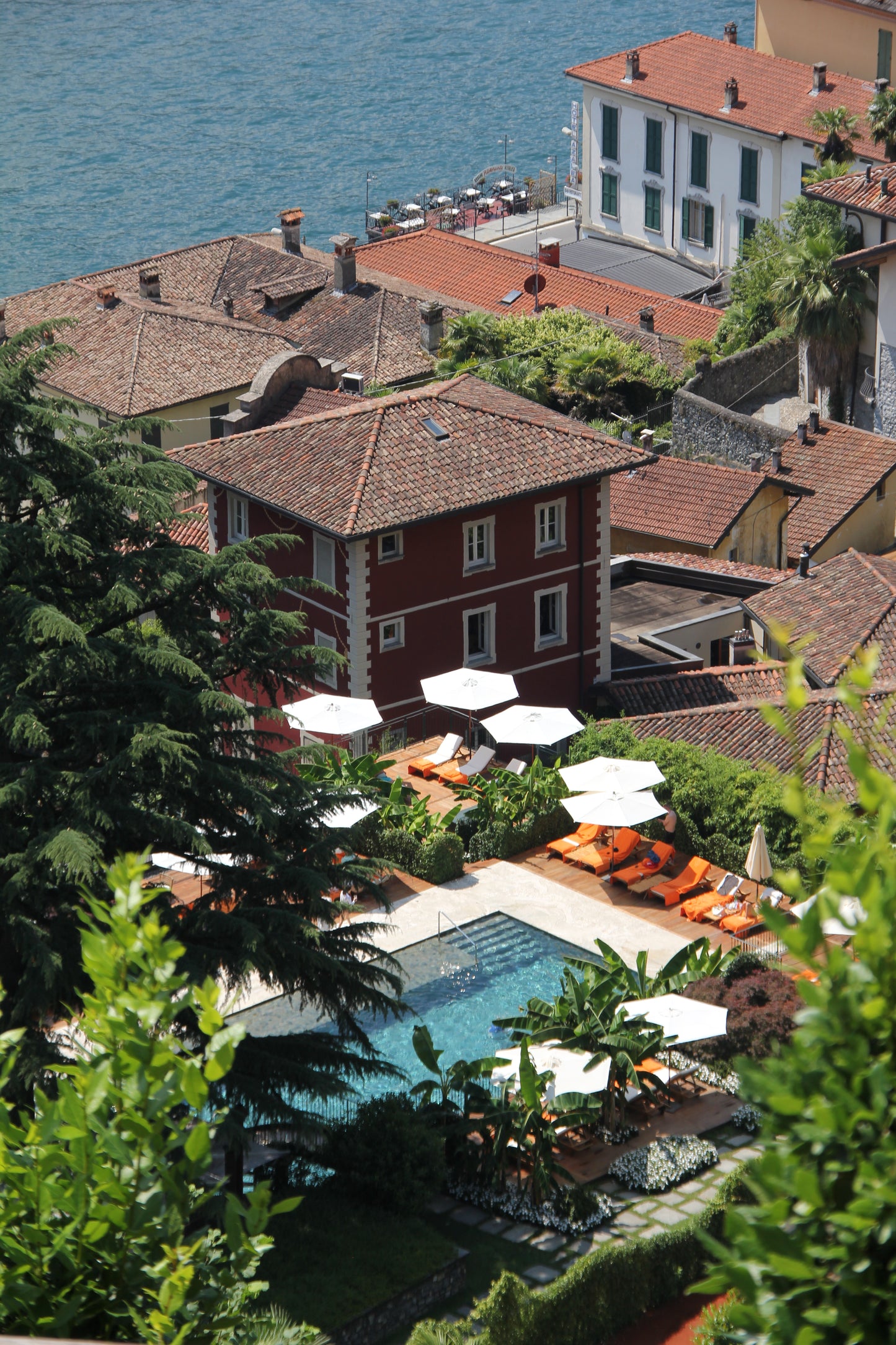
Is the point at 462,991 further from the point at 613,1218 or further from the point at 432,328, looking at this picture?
the point at 432,328

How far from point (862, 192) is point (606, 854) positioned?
124 feet

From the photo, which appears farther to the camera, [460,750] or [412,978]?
[460,750]

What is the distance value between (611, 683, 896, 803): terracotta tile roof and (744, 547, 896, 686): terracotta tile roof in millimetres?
3127

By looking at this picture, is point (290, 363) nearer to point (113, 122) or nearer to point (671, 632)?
point (671, 632)

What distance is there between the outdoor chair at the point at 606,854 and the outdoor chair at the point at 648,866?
26 centimetres

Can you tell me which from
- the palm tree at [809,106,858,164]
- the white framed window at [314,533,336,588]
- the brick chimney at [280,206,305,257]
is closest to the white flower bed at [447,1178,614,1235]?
the white framed window at [314,533,336,588]

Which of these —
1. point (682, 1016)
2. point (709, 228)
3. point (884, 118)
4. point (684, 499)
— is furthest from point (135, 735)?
point (709, 228)

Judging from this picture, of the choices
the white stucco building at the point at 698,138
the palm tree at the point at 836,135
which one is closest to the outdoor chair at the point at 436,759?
the palm tree at the point at 836,135

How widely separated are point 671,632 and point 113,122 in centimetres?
12933

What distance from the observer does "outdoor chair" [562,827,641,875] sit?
108ft

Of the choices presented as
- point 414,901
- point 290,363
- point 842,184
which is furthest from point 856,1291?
point 842,184

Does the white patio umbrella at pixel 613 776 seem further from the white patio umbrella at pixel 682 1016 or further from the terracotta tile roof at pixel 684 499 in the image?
the terracotta tile roof at pixel 684 499

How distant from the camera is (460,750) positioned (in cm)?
3775

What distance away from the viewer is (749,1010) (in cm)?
2577
